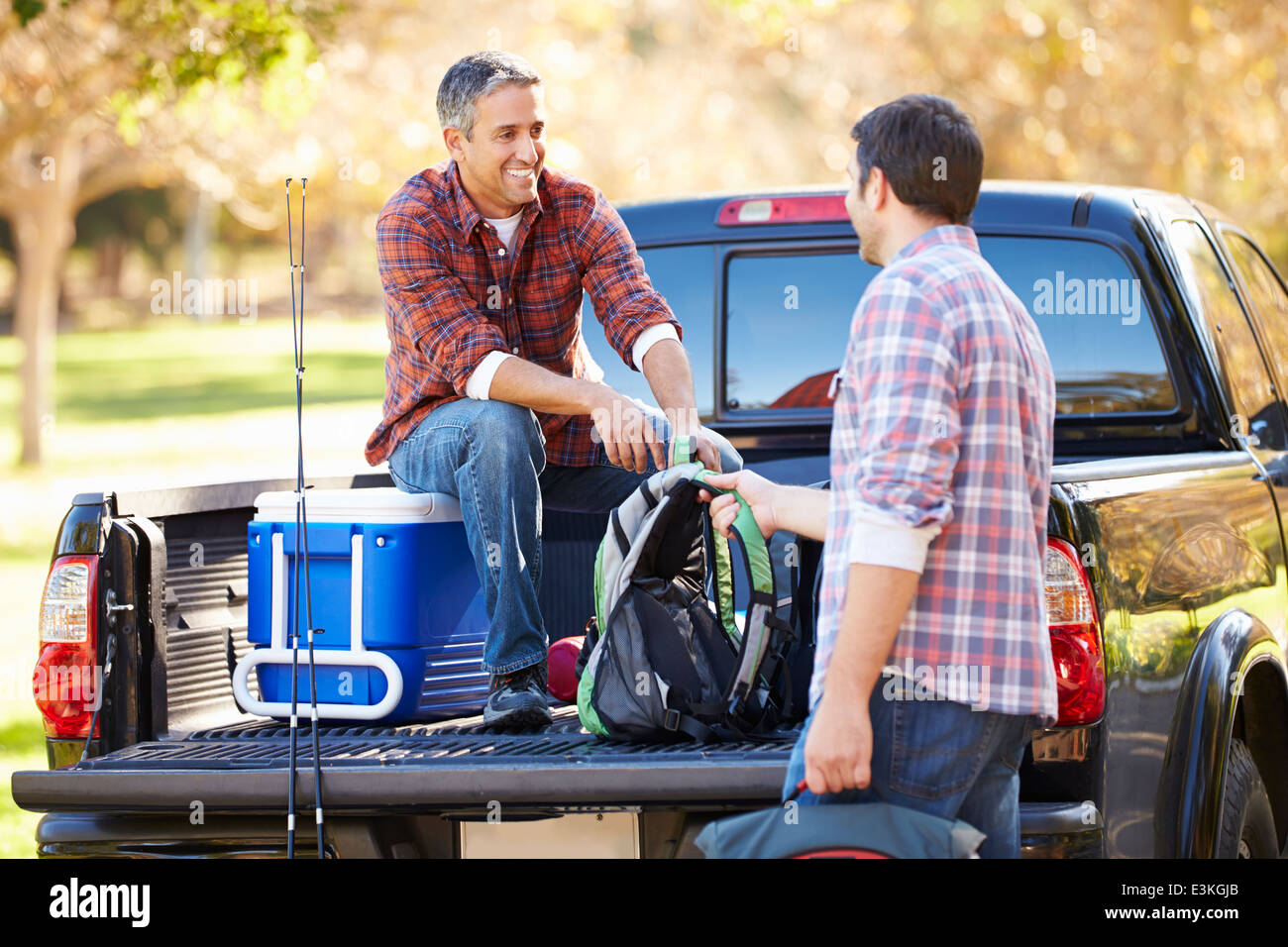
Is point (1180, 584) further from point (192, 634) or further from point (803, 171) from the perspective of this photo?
point (803, 171)

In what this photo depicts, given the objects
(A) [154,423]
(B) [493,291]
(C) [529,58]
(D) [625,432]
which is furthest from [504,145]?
(A) [154,423]

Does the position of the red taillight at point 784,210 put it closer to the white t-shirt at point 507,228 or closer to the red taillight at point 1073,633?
the white t-shirt at point 507,228

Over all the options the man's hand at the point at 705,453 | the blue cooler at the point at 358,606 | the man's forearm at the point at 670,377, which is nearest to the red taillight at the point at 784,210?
the man's forearm at the point at 670,377

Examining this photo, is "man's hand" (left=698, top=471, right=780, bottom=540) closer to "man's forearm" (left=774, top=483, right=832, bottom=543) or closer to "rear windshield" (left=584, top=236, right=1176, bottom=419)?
"man's forearm" (left=774, top=483, right=832, bottom=543)

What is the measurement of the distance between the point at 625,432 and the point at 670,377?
457mm

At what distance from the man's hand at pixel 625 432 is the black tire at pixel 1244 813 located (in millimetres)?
1526

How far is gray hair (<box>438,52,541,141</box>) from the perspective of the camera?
13.5 ft

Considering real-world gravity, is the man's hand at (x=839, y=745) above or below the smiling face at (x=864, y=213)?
below

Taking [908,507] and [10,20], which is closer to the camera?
[908,507]

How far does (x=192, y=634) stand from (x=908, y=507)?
2.04 meters

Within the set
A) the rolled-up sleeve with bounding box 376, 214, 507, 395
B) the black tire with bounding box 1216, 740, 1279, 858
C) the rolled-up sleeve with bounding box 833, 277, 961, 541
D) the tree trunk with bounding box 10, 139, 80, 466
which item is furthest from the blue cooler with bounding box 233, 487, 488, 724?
the tree trunk with bounding box 10, 139, 80, 466

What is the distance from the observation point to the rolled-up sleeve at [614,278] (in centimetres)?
438
